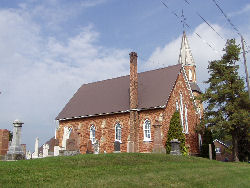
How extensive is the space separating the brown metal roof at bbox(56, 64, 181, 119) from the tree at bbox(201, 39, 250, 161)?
13.8 ft

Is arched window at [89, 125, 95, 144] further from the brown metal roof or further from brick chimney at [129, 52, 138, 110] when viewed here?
brick chimney at [129, 52, 138, 110]

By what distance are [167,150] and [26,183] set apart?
1929 centimetres

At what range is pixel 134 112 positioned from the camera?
29906mm

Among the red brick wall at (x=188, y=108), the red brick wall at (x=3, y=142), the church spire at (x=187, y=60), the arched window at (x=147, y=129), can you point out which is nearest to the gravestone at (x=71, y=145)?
the red brick wall at (x=3, y=142)

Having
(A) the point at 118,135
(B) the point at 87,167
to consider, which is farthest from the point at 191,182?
(A) the point at 118,135

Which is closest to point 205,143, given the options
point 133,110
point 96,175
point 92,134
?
point 133,110

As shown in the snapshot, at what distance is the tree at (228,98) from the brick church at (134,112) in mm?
3366

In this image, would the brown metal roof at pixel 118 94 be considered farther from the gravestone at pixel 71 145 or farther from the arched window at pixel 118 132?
the gravestone at pixel 71 145

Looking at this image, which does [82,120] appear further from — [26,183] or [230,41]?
[26,183]

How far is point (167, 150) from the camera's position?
2730 cm

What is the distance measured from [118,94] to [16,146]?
1682cm

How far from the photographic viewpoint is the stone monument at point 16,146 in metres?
19.1

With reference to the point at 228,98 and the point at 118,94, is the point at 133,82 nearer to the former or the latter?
the point at 118,94

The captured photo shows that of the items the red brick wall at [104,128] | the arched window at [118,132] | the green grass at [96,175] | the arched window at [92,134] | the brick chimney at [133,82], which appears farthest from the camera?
the arched window at [92,134]
